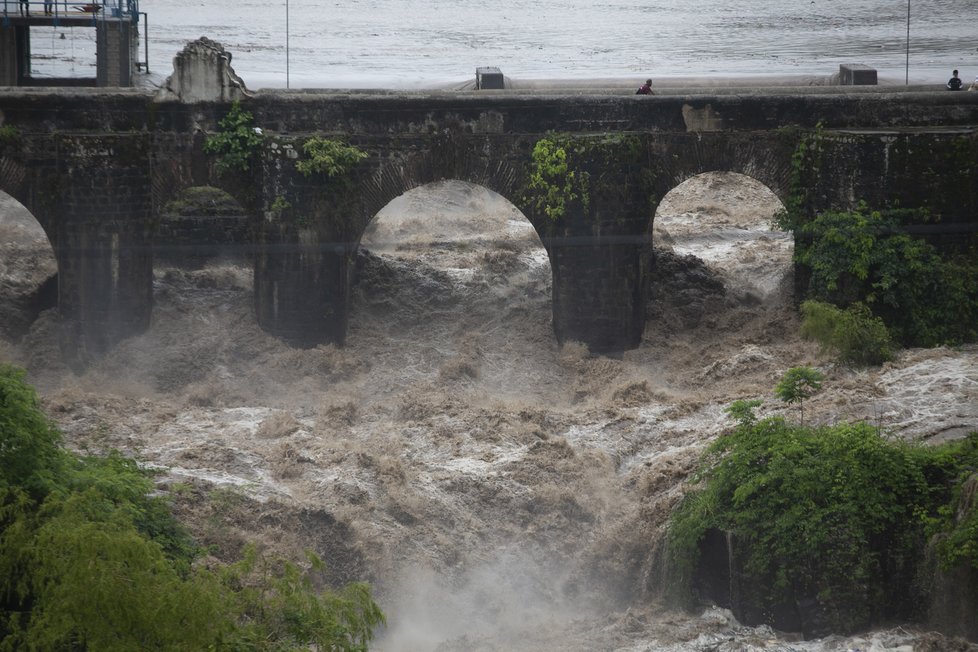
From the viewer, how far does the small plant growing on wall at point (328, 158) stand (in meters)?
21.0

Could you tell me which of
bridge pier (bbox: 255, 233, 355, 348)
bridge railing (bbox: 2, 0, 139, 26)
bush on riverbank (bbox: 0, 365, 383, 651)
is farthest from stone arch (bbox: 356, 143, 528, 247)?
bush on riverbank (bbox: 0, 365, 383, 651)

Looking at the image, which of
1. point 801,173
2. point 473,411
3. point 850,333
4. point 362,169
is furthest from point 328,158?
point 850,333

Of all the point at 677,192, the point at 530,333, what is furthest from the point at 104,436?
the point at 677,192

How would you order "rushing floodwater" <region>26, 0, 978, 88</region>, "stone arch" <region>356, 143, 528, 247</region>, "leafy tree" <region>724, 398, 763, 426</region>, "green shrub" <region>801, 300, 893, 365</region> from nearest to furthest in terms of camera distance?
"leafy tree" <region>724, 398, 763, 426</region>, "green shrub" <region>801, 300, 893, 365</region>, "stone arch" <region>356, 143, 528, 247</region>, "rushing floodwater" <region>26, 0, 978, 88</region>

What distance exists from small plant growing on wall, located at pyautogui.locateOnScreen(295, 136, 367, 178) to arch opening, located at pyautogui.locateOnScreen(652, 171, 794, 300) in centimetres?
506

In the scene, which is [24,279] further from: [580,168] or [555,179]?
[580,168]

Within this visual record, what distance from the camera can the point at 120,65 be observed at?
2659 cm

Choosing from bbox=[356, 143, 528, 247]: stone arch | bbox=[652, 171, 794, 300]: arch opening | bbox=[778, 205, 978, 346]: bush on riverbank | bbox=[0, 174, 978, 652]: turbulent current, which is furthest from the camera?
bbox=[652, 171, 794, 300]: arch opening

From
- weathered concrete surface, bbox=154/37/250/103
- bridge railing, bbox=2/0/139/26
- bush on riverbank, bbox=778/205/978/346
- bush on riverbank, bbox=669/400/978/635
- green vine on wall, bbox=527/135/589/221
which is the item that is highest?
bridge railing, bbox=2/0/139/26

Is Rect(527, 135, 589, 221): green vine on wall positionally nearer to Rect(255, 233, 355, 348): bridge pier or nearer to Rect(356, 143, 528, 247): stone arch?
Rect(356, 143, 528, 247): stone arch

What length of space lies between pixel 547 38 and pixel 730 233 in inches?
698

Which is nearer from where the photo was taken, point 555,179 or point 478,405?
point 478,405

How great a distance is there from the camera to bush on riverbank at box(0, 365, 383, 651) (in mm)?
11289

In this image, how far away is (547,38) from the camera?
136 feet
